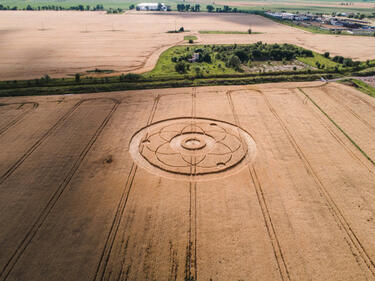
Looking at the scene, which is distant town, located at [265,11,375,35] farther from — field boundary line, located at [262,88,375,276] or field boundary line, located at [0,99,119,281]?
field boundary line, located at [0,99,119,281]

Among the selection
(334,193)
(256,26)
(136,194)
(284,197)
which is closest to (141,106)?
(136,194)

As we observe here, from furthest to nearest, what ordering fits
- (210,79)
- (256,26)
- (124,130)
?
1. (256,26)
2. (210,79)
3. (124,130)

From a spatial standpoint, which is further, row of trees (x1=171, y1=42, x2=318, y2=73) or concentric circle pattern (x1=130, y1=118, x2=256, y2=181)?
row of trees (x1=171, y1=42, x2=318, y2=73)

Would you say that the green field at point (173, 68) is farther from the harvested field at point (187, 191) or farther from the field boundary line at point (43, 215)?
the field boundary line at point (43, 215)

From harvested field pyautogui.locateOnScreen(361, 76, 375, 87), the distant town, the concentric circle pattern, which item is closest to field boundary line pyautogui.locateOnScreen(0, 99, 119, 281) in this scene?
the concentric circle pattern

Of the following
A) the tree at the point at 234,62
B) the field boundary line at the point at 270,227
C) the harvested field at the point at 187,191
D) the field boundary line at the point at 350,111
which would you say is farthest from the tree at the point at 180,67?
the field boundary line at the point at 270,227

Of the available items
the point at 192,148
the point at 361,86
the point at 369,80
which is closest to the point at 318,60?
the point at 369,80

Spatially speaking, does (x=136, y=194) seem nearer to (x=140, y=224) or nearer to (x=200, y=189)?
(x=140, y=224)
